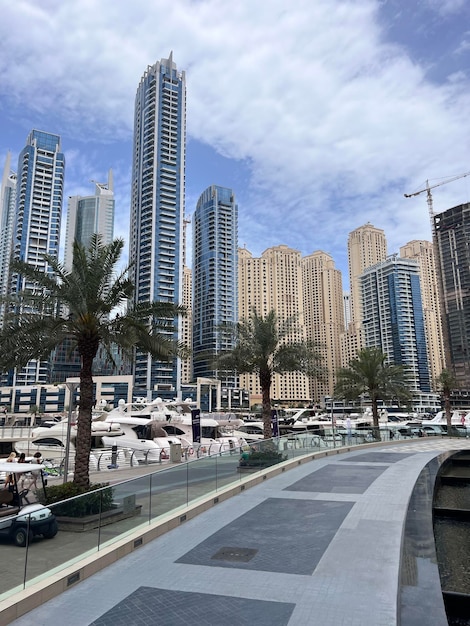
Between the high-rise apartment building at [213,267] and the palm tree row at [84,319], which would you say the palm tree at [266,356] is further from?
the high-rise apartment building at [213,267]

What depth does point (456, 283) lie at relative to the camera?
13075 cm

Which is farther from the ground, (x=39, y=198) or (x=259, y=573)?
(x=39, y=198)

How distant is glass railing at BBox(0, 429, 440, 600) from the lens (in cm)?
625

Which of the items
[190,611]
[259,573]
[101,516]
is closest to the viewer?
[190,611]

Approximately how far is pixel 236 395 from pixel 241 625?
5899 inches

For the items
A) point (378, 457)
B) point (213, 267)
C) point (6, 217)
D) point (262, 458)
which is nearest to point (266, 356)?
point (378, 457)

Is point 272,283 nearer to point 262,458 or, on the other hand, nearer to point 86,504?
point 262,458

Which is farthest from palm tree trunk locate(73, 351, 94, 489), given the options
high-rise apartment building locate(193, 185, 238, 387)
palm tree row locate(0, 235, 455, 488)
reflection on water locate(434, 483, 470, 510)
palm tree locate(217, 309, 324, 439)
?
high-rise apartment building locate(193, 185, 238, 387)

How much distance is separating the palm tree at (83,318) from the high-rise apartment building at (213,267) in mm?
138214

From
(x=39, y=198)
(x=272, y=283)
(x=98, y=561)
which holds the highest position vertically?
(x=39, y=198)

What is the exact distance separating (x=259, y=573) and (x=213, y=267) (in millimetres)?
155541

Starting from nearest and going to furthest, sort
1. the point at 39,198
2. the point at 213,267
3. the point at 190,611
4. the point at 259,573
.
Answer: the point at 190,611, the point at 259,573, the point at 39,198, the point at 213,267

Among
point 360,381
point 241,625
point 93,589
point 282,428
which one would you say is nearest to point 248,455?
point 93,589

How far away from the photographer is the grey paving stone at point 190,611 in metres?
5.77
